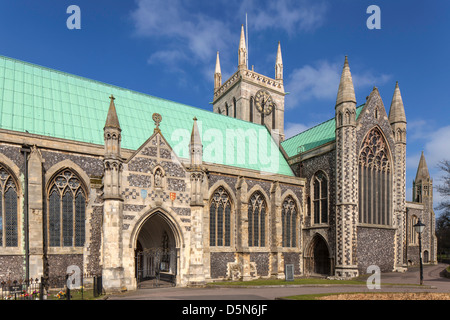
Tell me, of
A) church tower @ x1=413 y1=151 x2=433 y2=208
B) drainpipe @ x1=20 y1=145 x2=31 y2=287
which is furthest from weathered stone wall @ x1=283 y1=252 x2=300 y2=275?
church tower @ x1=413 y1=151 x2=433 y2=208

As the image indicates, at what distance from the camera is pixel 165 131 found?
2508 centimetres

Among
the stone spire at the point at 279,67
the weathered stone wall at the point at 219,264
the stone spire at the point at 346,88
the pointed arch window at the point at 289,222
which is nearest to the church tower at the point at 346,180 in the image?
the stone spire at the point at 346,88

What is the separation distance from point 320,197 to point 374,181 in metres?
4.81

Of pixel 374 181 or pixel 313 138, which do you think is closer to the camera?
pixel 374 181

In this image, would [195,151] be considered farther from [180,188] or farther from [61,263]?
[61,263]

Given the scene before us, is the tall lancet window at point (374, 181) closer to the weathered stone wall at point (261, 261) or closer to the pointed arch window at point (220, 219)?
the weathered stone wall at point (261, 261)

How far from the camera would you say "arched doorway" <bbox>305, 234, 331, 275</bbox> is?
27.1 meters

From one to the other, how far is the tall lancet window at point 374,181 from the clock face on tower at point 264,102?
1442 centimetres

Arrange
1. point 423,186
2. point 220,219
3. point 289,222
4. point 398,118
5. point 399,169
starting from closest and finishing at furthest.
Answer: point 220,219, point 289,222, point 399,169, point 398,118, point 423,186

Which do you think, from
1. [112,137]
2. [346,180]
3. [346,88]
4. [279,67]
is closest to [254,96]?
[279,67]

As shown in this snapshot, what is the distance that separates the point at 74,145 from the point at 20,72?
22.5 feet

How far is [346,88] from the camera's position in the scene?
26031mm
